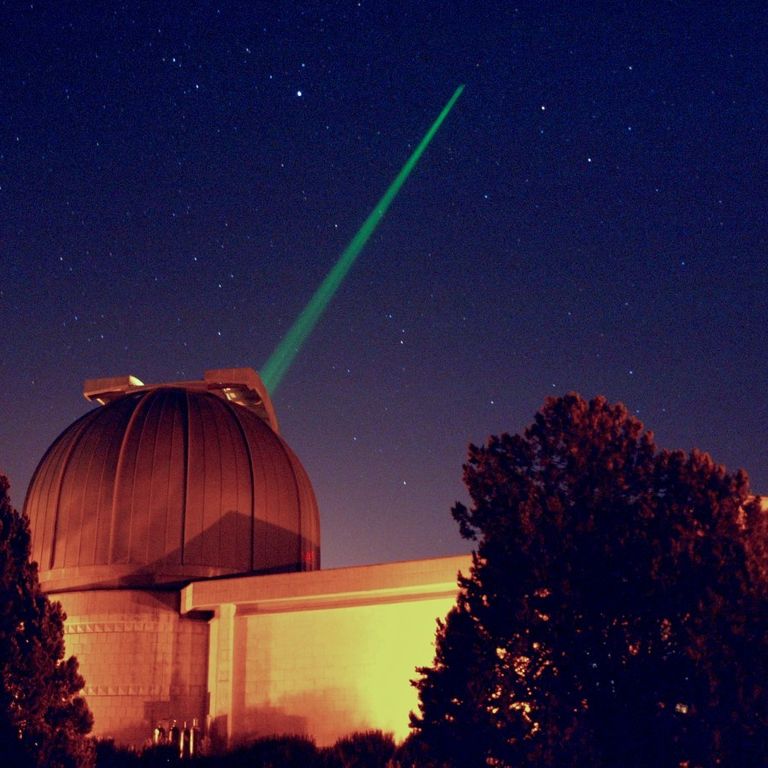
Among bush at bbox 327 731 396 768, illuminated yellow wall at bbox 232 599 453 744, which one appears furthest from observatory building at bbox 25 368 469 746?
bush at bbox 327 731 396 768

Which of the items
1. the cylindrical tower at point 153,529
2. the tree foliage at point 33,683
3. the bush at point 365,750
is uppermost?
the cylindrical tower at point 153,529

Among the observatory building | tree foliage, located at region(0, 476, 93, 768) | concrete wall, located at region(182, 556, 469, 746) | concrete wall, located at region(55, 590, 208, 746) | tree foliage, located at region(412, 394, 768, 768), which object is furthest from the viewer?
concrete wall, located at region(55, 590, 208, 746)

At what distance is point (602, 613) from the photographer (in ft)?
47.4

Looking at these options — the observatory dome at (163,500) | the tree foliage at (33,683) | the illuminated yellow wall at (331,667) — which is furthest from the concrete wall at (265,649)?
the tree foliage at (33,683)

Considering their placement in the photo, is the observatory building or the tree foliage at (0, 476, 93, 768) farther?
the observatory building

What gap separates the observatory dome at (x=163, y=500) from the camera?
26609 mm

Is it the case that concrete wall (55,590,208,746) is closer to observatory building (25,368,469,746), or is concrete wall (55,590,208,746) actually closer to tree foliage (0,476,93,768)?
observatory building (25,368,469,746)

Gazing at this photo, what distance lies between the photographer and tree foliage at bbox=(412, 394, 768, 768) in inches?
531

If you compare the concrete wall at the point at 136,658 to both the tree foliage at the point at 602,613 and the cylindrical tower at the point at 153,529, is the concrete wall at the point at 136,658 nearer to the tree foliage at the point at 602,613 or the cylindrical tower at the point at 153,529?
the cylindrical tower at the point at 153,529

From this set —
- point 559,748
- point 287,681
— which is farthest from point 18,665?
point 559,748

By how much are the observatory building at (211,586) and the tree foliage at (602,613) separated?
6100 mm

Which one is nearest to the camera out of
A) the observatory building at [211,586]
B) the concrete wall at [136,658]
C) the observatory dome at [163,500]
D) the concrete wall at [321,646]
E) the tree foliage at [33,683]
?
the tree foliage at [33,683]

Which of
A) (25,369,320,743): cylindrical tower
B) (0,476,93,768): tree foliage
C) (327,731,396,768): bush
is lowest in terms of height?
(327,731,396,768): bush

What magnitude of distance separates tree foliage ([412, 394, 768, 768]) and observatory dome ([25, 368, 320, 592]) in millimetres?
12484
